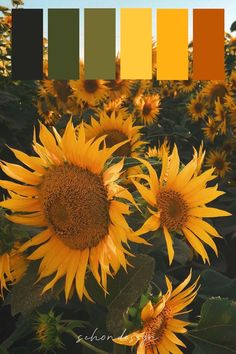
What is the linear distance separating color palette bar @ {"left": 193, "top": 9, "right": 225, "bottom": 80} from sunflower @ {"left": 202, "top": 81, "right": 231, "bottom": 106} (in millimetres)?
192

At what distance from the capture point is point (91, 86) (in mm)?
3709

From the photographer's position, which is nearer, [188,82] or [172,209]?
[172,209]

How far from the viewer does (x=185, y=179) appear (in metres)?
1.04

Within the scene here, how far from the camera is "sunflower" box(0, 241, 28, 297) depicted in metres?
1.05

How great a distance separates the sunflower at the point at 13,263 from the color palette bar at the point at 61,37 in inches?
122

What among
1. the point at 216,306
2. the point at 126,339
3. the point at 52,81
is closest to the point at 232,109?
the point at 52,81

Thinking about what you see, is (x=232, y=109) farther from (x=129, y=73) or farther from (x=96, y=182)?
(x=96, y=182)

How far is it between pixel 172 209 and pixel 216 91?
11.5 ft

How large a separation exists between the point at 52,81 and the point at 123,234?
3302 millimetres

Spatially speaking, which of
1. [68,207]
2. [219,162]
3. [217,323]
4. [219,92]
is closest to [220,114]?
[219,162]

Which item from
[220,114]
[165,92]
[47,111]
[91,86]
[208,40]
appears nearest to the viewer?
[91,86]

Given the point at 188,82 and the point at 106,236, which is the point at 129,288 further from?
the point at 188,82

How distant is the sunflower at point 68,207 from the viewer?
3.16ft

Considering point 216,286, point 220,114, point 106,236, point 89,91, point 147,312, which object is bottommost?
point 216,286
